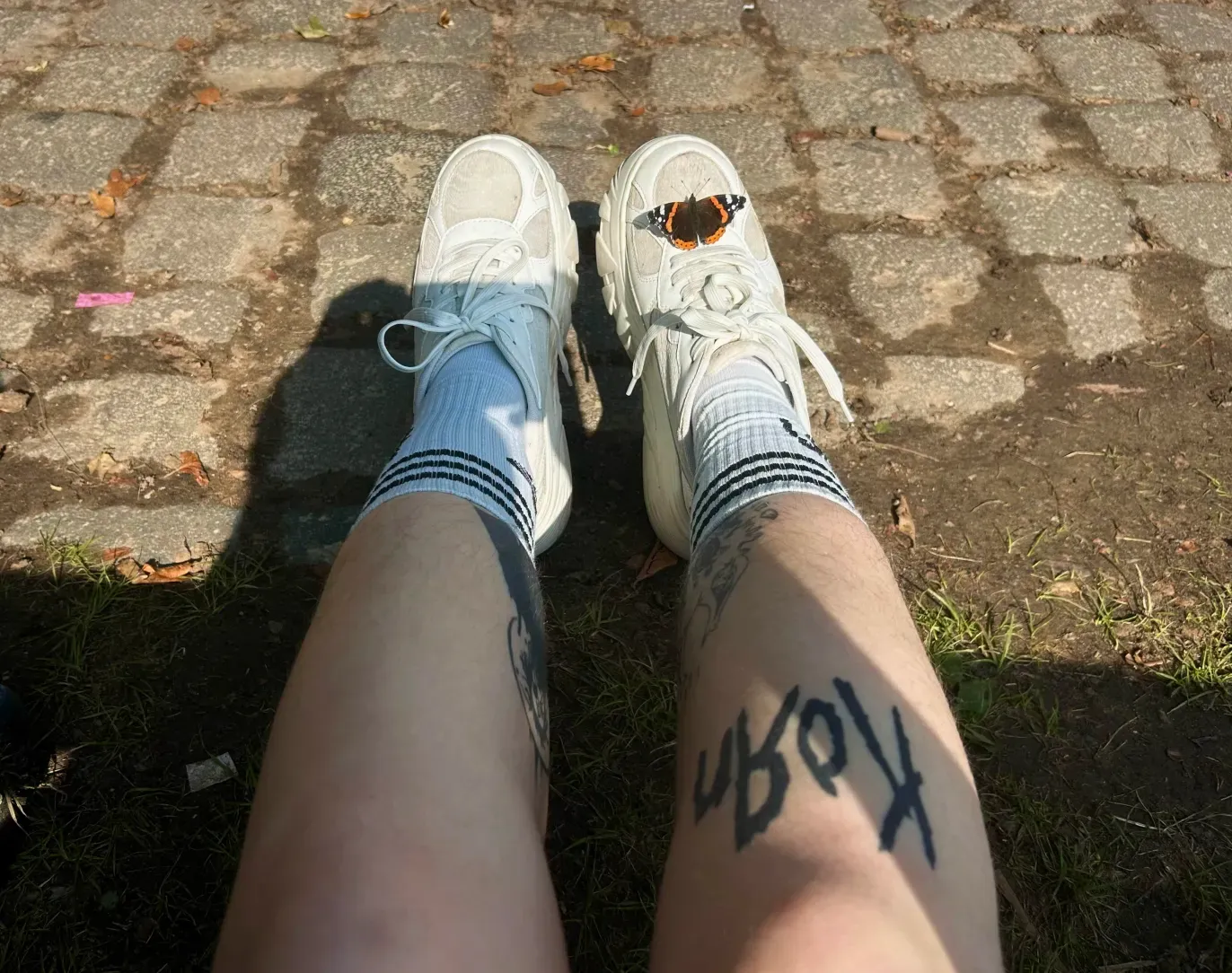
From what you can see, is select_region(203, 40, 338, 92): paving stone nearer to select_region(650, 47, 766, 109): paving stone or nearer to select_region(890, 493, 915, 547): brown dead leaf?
select_region(650, 47, 766, 109): paving stone

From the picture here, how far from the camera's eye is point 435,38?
2936 millimetres

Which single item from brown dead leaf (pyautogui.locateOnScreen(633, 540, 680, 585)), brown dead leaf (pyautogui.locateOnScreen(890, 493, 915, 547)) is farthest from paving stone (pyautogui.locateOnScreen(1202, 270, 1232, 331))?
brown dead leaf (pyautogui.locateOnScreen(633, 540, 680, 585))

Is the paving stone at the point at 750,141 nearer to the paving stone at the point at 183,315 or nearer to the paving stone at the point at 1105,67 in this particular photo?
the paving stone at the point at 1105,67

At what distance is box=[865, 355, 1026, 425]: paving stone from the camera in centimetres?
208

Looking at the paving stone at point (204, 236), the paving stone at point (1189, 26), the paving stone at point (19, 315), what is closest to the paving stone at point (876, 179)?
the paving stone at point (1189, 26)

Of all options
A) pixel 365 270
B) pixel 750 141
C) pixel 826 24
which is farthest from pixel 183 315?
pixel 826 24

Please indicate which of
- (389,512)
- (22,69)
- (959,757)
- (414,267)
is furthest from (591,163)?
(959,757)

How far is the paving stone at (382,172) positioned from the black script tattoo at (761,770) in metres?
1.81

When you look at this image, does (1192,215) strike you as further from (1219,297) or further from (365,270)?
(365,270)

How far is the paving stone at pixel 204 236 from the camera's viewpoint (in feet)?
7.53

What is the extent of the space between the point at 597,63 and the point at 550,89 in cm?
20

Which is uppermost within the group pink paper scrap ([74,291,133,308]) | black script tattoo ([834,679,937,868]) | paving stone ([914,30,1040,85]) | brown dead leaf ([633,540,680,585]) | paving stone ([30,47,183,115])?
paving stone ([30,47,183,115])

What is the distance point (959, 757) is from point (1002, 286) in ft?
5.05

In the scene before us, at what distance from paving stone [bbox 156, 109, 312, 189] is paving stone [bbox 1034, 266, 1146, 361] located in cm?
203
